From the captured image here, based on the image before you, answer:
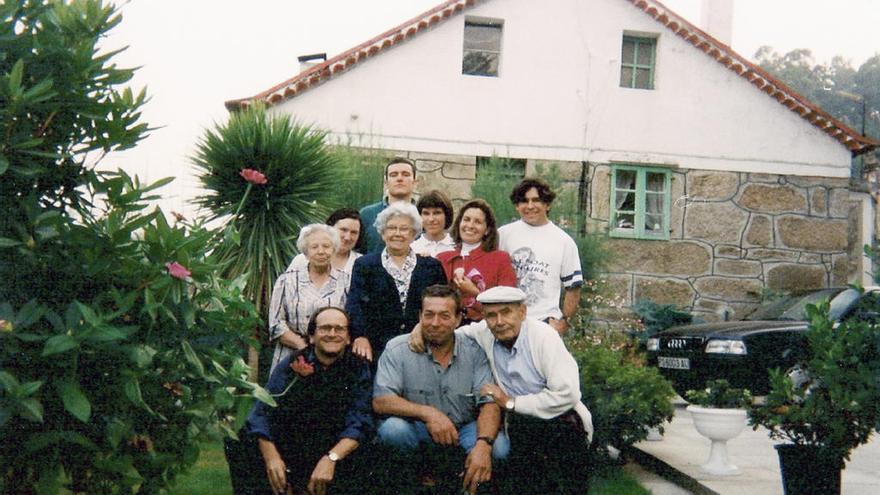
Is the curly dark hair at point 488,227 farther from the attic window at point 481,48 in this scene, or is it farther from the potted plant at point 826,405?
the attic window at point 481,48

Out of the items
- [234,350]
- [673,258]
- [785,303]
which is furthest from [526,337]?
[673,258]

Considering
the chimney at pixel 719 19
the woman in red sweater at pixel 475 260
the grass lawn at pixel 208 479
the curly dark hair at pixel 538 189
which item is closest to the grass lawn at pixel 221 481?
the grass lawn at pixel 208 479

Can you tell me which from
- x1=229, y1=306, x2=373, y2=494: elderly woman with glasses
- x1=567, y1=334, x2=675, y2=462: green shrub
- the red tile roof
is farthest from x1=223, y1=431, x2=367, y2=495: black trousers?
the red tile roof

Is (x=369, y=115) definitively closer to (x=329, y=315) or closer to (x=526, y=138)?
(x=526, y=138)

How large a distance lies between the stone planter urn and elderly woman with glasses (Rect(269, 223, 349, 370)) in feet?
8.86

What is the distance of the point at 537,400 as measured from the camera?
4.79 meters

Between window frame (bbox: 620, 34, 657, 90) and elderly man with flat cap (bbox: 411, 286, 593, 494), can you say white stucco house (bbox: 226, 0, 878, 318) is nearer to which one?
window frame (bbox: 620, 34, 657, 90)

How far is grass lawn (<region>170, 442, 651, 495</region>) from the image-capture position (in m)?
6.05

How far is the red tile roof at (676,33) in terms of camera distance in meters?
14.8

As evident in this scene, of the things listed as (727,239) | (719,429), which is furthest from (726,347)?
(727,239)

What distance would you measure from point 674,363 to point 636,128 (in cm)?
606

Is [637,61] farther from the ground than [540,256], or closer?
farther from the ground

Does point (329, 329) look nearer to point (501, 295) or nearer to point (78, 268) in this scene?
point (501, 295)

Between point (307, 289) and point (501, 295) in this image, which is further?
point (307, 289)
